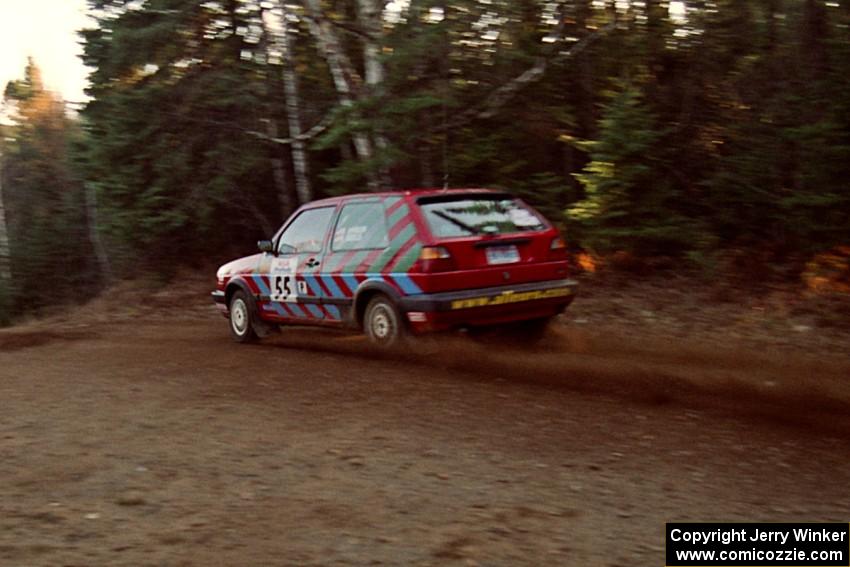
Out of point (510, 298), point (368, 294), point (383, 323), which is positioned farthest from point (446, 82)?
point (510, 298)

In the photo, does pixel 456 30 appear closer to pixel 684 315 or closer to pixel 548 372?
pixel 684 315

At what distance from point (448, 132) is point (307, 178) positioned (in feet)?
13.2

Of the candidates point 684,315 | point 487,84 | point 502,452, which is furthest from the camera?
point 487,84

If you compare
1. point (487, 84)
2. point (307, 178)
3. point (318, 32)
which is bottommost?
point (307, 178)

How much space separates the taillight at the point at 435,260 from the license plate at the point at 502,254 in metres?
0.44

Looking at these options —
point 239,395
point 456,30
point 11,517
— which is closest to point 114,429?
point 239,395

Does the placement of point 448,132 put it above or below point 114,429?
above

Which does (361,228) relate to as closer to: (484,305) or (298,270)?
(298,270)

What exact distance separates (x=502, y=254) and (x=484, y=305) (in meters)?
0.55

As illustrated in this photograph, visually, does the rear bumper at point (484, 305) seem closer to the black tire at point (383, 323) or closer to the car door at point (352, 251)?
the black tire at point (383, 323)

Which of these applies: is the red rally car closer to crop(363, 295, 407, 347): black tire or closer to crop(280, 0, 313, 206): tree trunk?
crop(363, 295, 407, 347): black tire

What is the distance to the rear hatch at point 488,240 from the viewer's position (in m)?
8.29

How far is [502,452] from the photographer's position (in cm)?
519

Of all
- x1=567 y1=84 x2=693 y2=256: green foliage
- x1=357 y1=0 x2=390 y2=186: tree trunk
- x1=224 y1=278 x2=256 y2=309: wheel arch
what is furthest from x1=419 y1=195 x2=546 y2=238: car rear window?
x1=357 y1=0 x2=390 y2=186: tree trunk
